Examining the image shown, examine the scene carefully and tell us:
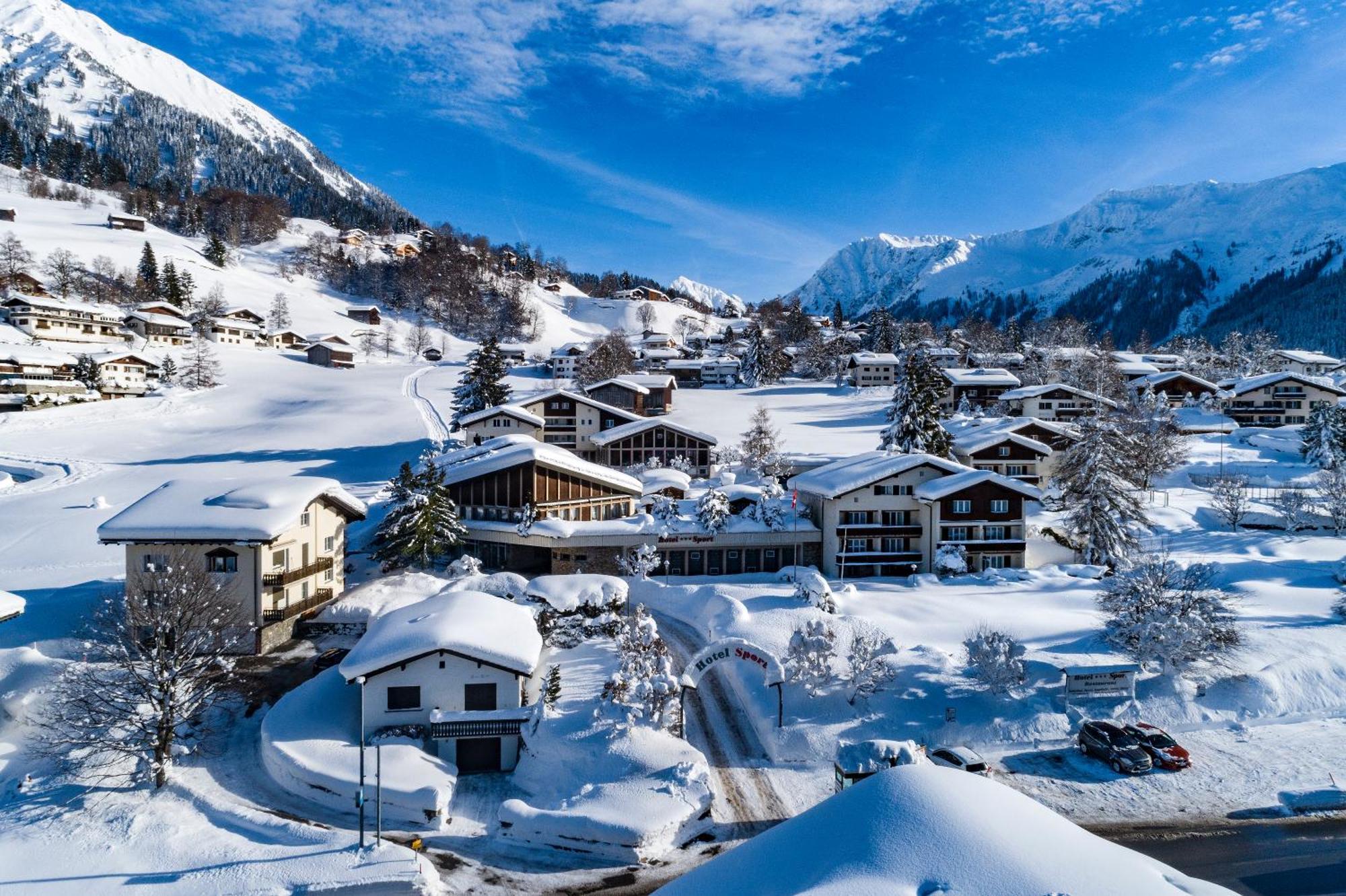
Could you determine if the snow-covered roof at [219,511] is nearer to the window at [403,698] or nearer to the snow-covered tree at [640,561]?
the window at [403,698]

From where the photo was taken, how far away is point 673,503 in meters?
44.5

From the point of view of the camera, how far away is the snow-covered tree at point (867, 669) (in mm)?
24297

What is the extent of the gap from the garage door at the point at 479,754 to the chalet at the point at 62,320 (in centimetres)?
10524

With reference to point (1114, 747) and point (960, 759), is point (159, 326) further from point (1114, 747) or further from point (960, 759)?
point (1114, 747)

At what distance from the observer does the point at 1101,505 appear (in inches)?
1615

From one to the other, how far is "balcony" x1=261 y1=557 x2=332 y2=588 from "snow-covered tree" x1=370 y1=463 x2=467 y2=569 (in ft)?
12.0

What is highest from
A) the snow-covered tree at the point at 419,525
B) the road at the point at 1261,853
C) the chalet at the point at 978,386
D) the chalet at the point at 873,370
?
the chalet at the point at 873,370

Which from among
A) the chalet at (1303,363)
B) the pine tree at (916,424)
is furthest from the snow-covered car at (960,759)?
the chalet at (1303,363)

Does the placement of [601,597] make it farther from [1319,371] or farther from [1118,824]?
[1319,371]

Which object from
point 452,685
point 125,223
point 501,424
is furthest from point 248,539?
→ point 125,223

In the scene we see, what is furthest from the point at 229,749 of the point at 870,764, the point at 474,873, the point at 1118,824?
the point at 1118,824

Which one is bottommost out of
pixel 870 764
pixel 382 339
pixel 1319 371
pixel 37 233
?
pixel 870 764

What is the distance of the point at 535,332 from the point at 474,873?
13911 centimetres

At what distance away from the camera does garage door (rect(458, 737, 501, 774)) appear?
2175 centimetres
